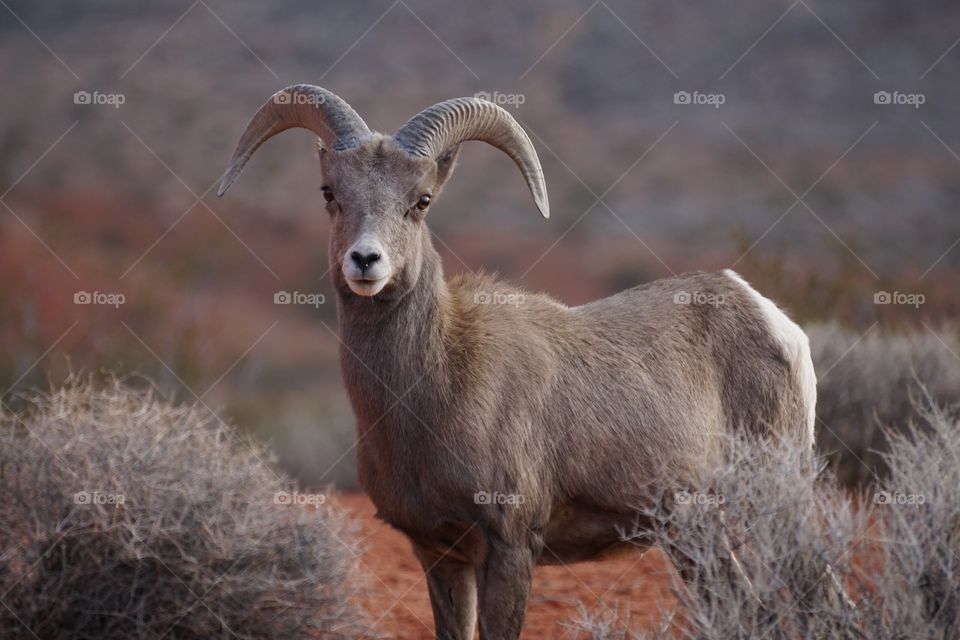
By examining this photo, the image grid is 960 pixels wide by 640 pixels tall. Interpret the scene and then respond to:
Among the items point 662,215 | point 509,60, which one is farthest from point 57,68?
point 662,215

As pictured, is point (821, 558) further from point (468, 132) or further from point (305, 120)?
point (305, 120)

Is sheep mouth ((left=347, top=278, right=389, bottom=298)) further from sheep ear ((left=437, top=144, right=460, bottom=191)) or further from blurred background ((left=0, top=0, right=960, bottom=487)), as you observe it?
blurred background ((left=0, top=0, right=960, bottom=487))

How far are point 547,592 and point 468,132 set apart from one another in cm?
357

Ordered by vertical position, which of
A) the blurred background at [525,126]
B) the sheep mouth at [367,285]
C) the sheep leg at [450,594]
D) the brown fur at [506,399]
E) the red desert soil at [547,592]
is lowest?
the red desert soil at [547,592]

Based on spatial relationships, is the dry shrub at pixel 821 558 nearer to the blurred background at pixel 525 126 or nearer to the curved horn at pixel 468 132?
the curved horn at pixel 468 132

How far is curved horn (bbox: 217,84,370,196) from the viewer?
20.5 feet

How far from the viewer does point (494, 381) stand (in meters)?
6.14

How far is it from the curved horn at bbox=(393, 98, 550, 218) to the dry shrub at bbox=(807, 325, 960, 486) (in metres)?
5.06

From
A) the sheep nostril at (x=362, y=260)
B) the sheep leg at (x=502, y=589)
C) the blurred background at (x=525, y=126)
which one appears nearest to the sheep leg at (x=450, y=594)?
the sheep leg at (x=502, y=589)

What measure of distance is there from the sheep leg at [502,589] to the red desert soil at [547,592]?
38.6 inches

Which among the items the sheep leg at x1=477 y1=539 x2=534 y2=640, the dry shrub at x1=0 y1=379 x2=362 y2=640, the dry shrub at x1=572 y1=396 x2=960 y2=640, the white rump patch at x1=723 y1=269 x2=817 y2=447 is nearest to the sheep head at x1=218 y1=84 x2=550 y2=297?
the dry shrub at x1=0 y1=379 x2=362 y2=640

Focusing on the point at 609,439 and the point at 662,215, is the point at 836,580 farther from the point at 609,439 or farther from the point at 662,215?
the point at 662,215

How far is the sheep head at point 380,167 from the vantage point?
573 centimetres

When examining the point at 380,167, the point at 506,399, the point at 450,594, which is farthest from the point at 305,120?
the point at 450,594
